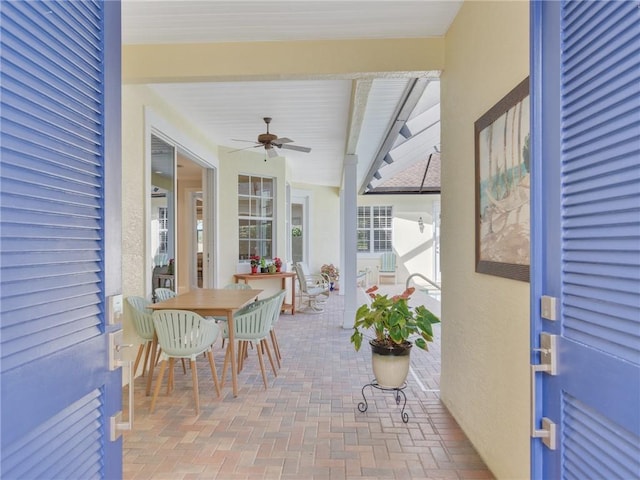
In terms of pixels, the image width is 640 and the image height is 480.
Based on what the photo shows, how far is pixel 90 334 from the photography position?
1.08m

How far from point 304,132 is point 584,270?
5027 millimetres

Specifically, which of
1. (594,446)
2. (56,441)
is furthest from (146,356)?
(594,446)

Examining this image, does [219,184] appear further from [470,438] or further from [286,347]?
[470,438]

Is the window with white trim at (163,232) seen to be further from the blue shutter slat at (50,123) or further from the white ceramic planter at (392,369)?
the blue shutter slat at (50,123)

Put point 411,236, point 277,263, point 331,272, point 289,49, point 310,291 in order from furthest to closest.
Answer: point 411,236 → point 331,272 → point 310,291 → point 277,263 → point 289,49

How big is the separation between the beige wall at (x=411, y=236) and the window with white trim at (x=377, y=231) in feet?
0.58

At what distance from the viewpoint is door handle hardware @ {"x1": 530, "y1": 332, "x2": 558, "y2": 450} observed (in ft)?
3.41

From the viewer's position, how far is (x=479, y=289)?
230 centimetres

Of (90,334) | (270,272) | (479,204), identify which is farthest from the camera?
(270,272)

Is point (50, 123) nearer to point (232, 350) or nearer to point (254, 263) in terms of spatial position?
point (232, 350)

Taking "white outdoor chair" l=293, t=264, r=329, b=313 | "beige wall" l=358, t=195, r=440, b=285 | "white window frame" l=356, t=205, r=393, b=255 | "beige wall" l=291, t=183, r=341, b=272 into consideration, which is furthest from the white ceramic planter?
"white window frame" l=356, t=205, r=393, b=255

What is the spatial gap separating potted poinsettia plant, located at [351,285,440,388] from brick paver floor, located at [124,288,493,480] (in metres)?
0.34

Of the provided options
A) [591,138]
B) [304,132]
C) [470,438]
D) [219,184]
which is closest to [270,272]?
[219,184]

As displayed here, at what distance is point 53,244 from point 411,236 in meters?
11.3
